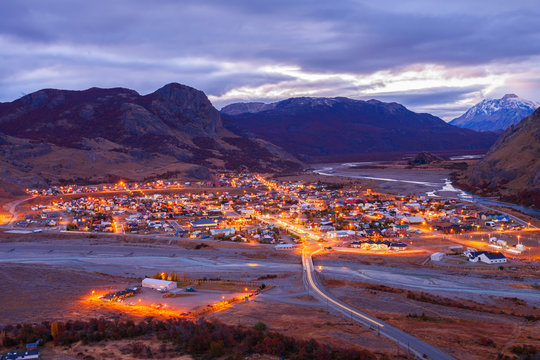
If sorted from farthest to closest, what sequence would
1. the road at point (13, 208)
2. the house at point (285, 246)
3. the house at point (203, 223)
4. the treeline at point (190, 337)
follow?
the road at point (13, 208)
the house at point (203, 223)
the house at point (285, 246)
the treeline at point (190, 337)

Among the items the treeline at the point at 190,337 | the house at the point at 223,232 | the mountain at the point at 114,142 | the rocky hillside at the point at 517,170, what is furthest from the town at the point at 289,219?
the mountain at the point at 114,142

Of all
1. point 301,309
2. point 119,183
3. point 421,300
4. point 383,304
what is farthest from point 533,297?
point 119,183

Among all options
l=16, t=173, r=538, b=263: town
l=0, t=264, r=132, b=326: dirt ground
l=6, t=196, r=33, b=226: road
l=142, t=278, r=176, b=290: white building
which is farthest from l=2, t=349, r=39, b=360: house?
l=6, t=196, r=33, b=226: road

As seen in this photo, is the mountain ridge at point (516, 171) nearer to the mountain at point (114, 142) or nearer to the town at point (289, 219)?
the town at point (289, 219)

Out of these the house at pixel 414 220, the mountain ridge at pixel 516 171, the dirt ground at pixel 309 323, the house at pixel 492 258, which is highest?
the mountain ridge at pixel 516 171

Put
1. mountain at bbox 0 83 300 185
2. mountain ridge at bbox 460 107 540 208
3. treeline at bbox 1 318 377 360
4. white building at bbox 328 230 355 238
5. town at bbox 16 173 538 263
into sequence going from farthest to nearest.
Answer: mountain at bbox 0 83 300 185 → mountain ridge at bbox 460 107 540 208 → white building at bbox 328 230 355 238 → town at bbox 16 173 538 263 → treeline at bbox 1 318 377 360

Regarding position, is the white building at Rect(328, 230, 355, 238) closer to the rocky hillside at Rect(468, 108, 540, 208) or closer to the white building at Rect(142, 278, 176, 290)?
the white building at Rect(142, 278, 176, 290)

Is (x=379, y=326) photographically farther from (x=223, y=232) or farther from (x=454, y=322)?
(x=223, y=232)
